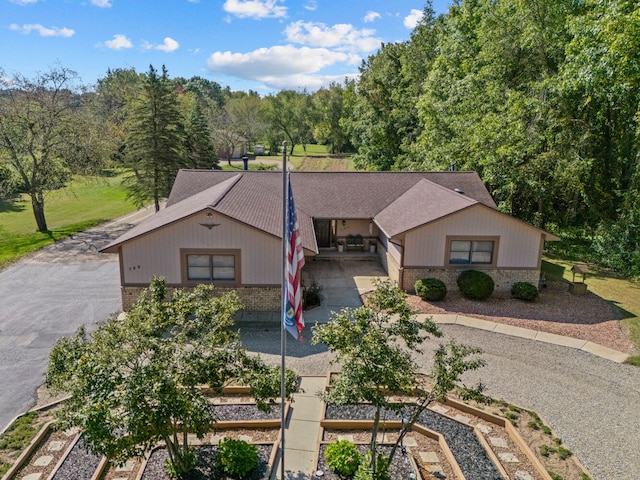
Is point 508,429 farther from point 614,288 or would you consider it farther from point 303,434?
point 614,288

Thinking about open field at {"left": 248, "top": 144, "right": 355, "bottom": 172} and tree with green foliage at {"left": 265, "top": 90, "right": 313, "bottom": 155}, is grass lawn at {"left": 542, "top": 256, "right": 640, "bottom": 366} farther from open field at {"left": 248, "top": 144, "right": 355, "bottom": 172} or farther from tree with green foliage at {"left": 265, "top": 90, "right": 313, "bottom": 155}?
tree with green foliage at {"left": 265, "top": 90, "right": 313, "bottom": 155}

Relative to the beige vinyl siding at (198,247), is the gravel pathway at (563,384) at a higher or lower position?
lower

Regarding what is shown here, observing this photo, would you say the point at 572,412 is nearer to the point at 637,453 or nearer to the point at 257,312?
the point at 637,453

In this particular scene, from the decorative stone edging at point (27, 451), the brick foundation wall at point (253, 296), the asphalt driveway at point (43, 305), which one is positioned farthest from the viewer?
the brick foundation wall at point (253, 296)

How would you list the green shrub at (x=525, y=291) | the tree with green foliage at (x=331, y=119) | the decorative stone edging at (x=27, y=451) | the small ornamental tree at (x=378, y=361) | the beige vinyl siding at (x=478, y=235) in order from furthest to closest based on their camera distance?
1. the tree with green foliage at (x=331, y=119)
2. the beige vinyl siding at (x=478, y=235)
3. the green shrub at (x=525, y=291)
4. the decorative stone edging at (x=27, y=451)
5. the small ornamental tree at (x=378, y=361)

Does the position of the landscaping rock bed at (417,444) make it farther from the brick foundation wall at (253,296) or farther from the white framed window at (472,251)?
the white framed window at (472,251)

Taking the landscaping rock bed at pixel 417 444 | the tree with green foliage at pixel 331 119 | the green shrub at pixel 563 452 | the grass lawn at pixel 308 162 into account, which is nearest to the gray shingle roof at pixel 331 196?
the landscaping rock bed at pixel 417 444

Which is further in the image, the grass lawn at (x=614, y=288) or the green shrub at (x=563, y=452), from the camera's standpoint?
the grass lawn at (x=614, y=288)
